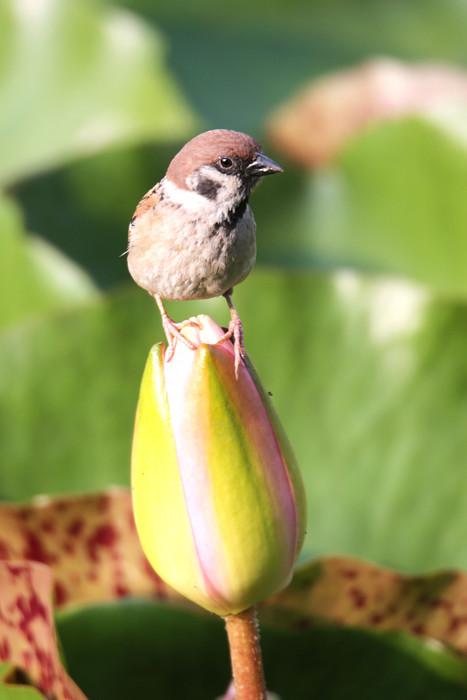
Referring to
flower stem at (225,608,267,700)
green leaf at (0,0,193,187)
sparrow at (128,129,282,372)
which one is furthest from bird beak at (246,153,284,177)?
green leaf at (0,0,193,187)

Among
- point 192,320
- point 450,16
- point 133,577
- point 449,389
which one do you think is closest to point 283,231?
point 449,389

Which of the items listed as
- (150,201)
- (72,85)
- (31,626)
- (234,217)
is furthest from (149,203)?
(72,85)

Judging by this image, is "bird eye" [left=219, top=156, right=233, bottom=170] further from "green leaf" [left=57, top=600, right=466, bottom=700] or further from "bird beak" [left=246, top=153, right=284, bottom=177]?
"green leaf" [left=57, top=600, right=466, bottom=700]

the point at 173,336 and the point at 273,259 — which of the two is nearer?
the point at 173,336

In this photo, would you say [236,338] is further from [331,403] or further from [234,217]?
[331,403]

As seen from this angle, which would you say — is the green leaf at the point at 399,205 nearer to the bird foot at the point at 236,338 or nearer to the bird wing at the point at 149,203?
the bird wing at the point at 149,203
